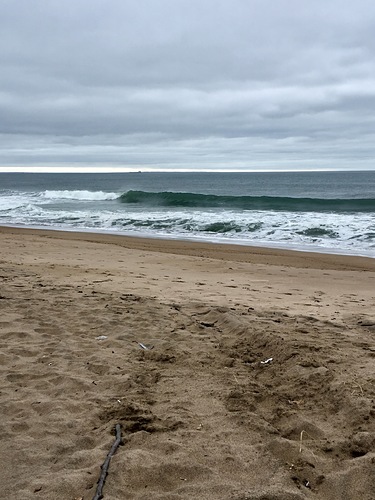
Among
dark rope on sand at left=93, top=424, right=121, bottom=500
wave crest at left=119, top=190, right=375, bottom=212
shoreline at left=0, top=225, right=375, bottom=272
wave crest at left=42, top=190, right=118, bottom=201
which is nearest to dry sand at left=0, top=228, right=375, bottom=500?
dark rope on sand at left=93, top=424, right=121, bottom=500

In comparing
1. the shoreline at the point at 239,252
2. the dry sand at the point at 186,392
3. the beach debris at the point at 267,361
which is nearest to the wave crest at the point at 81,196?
the shoreline at the point at 239,252

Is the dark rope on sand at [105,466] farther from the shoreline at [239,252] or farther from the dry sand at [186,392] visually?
the shoreline at [239,252]

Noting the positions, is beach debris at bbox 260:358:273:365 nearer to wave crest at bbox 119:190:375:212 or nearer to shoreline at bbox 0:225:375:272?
shoreline at bbox 0:225:375:272

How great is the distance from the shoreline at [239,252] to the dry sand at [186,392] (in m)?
4.07

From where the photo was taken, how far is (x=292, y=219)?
2017 cm

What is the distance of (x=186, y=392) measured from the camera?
3561 millimetres

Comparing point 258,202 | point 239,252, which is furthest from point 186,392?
point 258,202

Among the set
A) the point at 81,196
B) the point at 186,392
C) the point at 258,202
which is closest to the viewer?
the point at 186,392

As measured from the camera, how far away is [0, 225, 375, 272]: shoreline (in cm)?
1112

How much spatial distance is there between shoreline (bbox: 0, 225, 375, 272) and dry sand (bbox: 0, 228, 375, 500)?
4.07 meters

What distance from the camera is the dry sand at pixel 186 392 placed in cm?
253

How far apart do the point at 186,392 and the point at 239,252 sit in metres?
9.49

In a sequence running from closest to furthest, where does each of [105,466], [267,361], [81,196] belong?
[105,466]
[267,361]
[81,196]

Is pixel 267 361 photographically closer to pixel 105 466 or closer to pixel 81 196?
pixel 105 466
